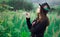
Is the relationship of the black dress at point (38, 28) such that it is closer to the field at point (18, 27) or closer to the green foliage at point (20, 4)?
the field at point (18, 27)

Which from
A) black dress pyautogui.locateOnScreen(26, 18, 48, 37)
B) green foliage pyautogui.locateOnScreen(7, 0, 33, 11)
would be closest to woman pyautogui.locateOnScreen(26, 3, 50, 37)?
black dress pyautogui.locateOnScreen(26, 18, 48, 37)

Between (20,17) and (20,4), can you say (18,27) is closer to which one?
(20,17)

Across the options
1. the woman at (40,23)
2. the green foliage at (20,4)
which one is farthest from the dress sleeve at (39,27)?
the green foliage at (20,4)

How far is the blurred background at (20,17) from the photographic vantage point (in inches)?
88.0

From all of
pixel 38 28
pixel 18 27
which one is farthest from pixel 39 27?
pixel 18 27

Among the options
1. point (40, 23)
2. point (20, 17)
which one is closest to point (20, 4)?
point (20, 17)

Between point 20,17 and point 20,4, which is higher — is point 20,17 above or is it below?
below

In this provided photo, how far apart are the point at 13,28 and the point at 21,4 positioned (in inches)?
9.8

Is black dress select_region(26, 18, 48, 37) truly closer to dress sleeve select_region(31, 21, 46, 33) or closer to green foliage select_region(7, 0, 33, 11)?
dress sleeve select_region(31, 21, 46, 33)

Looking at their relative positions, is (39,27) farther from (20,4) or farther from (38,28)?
(20,4)

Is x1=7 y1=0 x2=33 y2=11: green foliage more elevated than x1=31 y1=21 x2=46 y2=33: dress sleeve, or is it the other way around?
x1=7 y1=0 x2=33 y2=11: green foliage

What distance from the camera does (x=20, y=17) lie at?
2.25m

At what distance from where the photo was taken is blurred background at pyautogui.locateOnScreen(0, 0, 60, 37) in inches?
88.0

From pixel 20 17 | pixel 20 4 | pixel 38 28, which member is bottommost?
pixel 38 28
